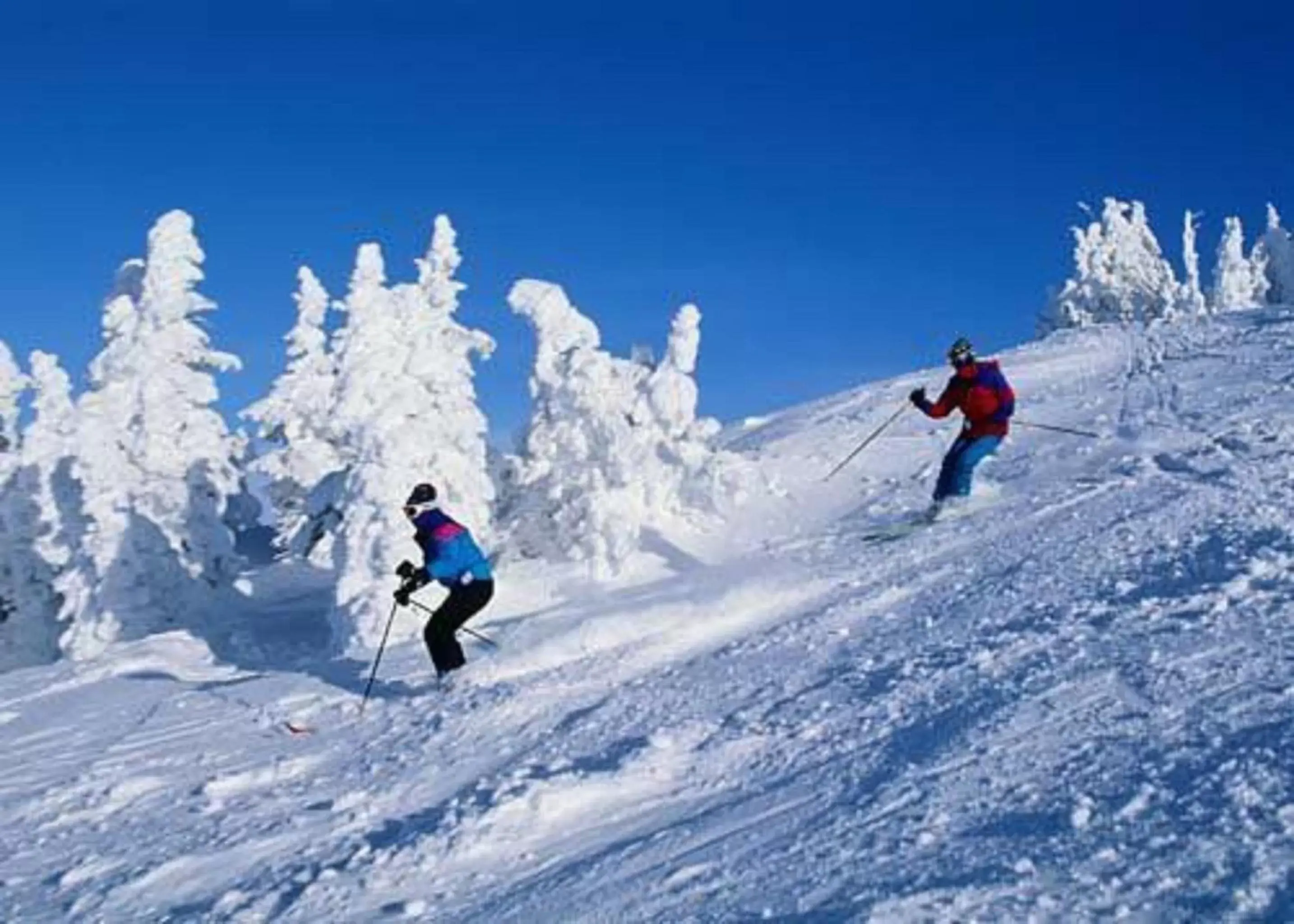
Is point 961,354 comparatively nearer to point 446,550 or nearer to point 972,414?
point 972,414

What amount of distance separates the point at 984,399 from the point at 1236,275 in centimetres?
6907

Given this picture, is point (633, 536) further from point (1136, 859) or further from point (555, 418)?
point (1136, 859)

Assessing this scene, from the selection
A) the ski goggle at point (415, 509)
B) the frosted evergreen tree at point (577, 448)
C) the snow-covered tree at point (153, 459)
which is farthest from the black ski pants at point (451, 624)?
the snow-covered tree at point (153, 459)

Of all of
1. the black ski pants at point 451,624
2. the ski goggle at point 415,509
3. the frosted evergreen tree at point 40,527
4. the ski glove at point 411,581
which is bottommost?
the black ski pants at point 451,624

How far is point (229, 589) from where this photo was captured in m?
27.3

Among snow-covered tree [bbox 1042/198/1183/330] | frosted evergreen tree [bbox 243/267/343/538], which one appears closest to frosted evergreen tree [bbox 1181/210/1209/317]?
snow-covered tree [bbox 1042/198/1183/330]

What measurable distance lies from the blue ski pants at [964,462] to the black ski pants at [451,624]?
20.3 ft

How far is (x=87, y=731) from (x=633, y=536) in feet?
28.8

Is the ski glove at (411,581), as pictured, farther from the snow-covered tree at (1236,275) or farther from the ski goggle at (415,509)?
the snow-covered tree at (1236,275)

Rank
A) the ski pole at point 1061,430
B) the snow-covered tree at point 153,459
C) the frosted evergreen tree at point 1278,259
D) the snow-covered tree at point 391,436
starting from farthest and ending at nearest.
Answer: the frosted evergreen tree at point 1278,259 < the snow-covered tree at point 153,459 < the snow-covered tree at point 391,436 < the ski pole at point 1061,430

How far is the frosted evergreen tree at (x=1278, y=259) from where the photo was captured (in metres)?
68.9

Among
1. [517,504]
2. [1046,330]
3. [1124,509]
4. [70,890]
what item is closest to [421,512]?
[70,890]

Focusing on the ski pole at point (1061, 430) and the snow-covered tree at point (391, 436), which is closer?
the ski pole at point (1061, 430)

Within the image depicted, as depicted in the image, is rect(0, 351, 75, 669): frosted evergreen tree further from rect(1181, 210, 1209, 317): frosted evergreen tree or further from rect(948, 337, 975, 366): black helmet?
rect(1181, 210, 1209, 317): frosted evergreen tree
